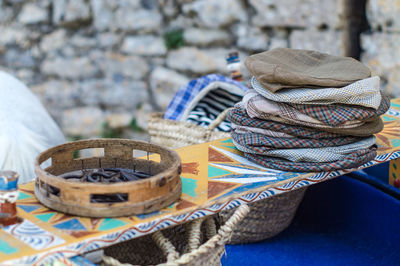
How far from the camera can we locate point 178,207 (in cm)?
92

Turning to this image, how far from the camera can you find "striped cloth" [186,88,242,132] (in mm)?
1737

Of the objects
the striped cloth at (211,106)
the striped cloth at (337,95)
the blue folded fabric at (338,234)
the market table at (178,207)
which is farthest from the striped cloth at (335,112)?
the striped cloth at (211,106)

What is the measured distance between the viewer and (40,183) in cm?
92

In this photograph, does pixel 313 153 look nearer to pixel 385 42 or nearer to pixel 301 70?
pixel 301 70

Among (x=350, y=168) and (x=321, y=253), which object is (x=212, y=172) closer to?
(x=350, y=168)

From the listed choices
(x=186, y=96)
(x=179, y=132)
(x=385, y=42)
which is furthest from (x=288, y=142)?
(x=385, y=42)

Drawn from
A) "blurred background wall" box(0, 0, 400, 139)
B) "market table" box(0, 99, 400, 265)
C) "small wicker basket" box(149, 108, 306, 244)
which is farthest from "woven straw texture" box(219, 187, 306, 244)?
"blurred background wall" box(0, 0, 400, 139)

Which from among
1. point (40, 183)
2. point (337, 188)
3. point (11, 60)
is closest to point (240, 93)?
point (337, 188)

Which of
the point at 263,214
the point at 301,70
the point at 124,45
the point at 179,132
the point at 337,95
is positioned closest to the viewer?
the point at 337,95

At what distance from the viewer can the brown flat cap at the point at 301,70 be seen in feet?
3.54

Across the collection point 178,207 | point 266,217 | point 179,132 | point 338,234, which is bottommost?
point 338,234

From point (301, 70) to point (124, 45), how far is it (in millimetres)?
2116

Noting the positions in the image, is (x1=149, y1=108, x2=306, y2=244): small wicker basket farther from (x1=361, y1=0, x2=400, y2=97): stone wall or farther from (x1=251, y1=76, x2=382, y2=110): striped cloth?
(x1=361, y1=0, x2=400, y2=97): stone wall

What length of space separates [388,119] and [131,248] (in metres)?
0.92
